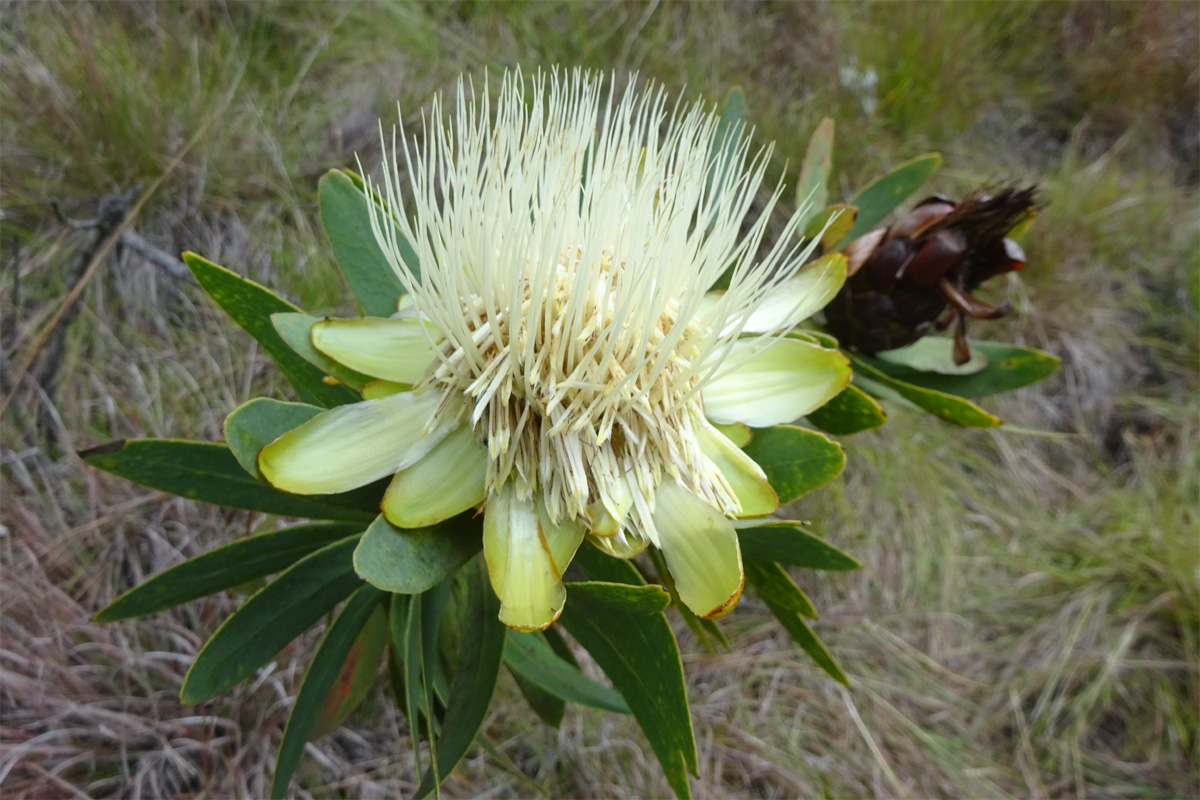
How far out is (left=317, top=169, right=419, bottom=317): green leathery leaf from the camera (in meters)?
0.75

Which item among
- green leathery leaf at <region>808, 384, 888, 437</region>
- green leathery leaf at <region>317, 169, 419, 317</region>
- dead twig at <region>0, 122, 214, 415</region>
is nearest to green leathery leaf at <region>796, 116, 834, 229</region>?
green leathery leaf at <region>808, 384, 888, 437</region>

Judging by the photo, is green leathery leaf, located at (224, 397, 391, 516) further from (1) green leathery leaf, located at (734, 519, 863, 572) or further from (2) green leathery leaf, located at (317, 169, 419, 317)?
(1) green leathery leaf, located at (734, 519, 863, 572)

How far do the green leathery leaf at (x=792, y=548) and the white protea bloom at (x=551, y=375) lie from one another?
0.10 m

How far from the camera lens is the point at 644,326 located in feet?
1.92

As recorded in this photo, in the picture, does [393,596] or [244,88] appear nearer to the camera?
[393,596]

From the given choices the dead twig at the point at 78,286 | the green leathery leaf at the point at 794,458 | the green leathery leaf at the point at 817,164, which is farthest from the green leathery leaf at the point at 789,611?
the dead twig at the point at 78,286

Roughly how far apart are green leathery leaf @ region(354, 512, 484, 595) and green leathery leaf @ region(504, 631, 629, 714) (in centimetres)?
37

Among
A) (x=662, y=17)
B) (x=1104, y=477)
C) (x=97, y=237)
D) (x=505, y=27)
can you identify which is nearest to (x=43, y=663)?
(x=97, y=237)

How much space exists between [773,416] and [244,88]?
1.57 metres

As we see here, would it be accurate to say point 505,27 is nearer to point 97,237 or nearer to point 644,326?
point 97,237

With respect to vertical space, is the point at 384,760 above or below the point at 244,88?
below

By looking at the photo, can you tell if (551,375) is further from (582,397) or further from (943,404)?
(943,404)

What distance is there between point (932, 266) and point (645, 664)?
577mm

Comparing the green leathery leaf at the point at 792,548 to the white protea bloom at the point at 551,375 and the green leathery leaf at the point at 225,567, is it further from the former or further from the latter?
the green leathery leaf at the point at 225,567
